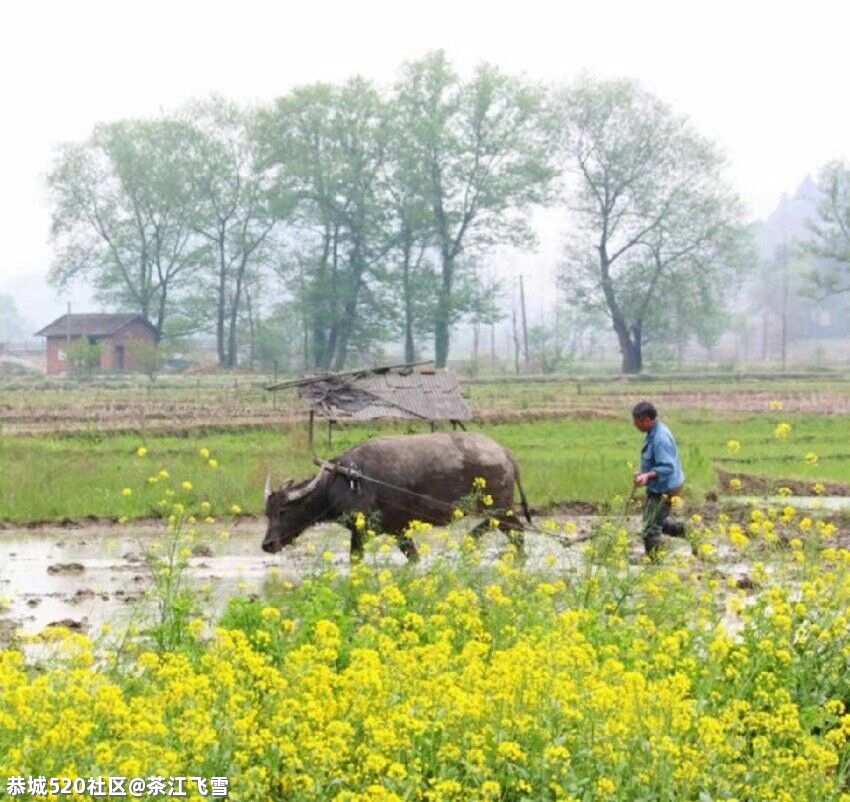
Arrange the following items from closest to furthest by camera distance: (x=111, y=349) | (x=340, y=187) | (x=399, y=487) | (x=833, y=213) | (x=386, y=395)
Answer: (x=399, y=487) < (x=386, y=395) < (x=340, y=187) < (x=111, y=349) < (x=833, y=213)

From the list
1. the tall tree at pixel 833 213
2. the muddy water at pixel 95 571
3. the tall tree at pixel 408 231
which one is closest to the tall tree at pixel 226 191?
the tall tree at pixel 408 231

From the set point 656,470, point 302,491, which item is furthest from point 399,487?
point 656,470

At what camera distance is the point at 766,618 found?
810cm

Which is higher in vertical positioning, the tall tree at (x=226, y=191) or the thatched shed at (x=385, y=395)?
the tall tree at (x=226, y=191)

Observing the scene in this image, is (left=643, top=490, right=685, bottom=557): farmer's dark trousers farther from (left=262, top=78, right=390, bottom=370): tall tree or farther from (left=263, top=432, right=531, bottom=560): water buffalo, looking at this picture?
(left=262, top=78, right=390, bottom=370): tall tree

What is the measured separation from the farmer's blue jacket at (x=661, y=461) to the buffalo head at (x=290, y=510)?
328 centimetres

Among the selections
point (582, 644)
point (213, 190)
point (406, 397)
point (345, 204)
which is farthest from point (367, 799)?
point (213, 190)

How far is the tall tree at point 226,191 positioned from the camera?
73625 millimetres

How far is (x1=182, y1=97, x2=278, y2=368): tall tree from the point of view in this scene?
73.6 meters

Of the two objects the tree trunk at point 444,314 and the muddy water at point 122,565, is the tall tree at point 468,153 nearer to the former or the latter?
the tree trunk at point 444,314

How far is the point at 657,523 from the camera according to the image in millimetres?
11945

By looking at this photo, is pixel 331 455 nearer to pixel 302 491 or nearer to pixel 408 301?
pixel 302 491

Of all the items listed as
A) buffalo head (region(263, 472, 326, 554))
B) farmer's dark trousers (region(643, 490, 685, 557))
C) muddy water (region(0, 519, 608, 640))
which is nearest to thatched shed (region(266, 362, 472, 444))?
muddy water (region(0, 519, 608, 640))

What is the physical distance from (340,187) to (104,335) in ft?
48.6
